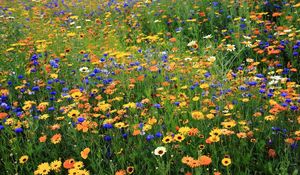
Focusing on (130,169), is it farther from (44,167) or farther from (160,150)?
(44,167)

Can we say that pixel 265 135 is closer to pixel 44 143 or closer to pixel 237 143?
pixel 237 143

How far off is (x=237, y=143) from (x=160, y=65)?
1690 millimetres

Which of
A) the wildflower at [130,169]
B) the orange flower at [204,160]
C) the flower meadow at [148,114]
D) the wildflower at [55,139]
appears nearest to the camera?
the orange flower at [204,160]

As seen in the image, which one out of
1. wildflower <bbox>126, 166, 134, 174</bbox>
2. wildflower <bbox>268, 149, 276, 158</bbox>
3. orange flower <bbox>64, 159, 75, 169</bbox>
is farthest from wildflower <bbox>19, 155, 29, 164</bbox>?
wildflower <bbox>268, 149, 276, 158</bbox>

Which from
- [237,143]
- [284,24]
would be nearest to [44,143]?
[237,143]

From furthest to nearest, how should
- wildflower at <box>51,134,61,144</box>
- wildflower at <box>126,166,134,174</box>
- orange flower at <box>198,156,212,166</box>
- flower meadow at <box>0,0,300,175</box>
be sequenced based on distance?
wildflower at <box>51,134,61,144</box> → flower meadow at <box>0,0,300,175</box> → wildflower at <box>126,166,134,174</box> → orange flower at <box>198,156,212,166</box>

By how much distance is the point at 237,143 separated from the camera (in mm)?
2627

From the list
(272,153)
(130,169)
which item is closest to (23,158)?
(130,169)

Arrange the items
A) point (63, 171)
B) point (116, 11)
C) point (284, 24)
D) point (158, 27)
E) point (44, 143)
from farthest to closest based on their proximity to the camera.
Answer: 1. point (116, 11)
2. point (158, 27)
3. point (284, 24)
4. point (44, 143)
5. point (63, 171)

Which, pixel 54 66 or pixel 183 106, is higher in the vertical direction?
pixel 54 66

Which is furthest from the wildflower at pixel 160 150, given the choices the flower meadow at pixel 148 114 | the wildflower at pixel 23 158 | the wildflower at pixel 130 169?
the wildflower at pixel 23 158

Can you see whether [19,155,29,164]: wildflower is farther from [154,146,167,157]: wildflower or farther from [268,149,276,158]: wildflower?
[268,149,276,158]: wildflower

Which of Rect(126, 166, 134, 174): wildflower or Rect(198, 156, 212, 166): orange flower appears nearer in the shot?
Rect(198, 156, 212, 166): orange flower

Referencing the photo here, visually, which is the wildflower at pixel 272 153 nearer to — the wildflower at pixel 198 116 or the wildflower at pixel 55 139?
the wildflower at pixel 198 116
